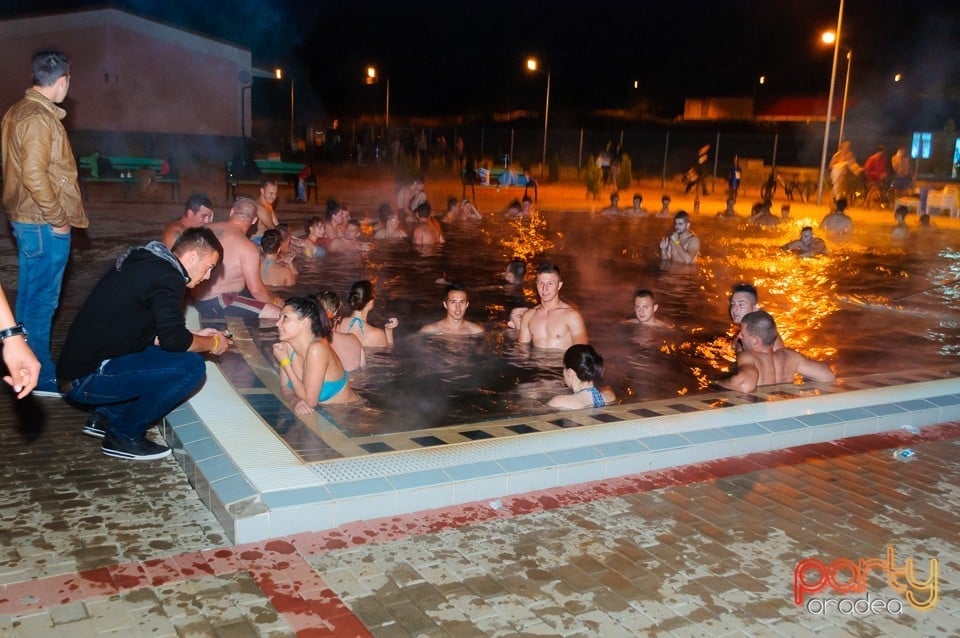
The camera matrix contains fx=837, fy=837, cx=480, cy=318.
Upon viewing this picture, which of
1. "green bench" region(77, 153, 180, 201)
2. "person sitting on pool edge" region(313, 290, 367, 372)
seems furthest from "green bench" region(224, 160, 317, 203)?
"person sitting on pool edge" region(313, 290, 367, 372)

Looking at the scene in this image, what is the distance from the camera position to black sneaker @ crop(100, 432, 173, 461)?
4.78 meters

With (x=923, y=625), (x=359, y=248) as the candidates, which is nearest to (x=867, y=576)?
(x=923, y=625)

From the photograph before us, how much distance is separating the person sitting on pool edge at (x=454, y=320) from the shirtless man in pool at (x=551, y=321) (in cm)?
62

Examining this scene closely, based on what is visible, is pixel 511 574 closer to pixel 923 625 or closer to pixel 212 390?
pixel 923 625

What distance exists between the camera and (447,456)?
461 centimetres

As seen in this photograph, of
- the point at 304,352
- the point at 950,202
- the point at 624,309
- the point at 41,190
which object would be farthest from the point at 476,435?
the point at 950,202

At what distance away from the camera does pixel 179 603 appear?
10.8 ft

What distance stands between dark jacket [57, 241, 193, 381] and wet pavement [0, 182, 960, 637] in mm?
670

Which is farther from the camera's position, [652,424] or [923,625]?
[652,424]

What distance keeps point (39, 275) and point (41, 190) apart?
2.00 feet

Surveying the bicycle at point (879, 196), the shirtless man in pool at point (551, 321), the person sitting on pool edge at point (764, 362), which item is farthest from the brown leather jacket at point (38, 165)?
the bicycle at point (879, 196)

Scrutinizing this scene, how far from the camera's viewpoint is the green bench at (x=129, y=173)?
63.6ft

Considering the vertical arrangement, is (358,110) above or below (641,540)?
above

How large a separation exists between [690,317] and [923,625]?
294 inches
